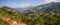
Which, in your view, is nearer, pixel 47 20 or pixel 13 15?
pixel 13 15

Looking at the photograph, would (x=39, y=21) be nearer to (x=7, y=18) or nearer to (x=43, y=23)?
(x=43, y=23)

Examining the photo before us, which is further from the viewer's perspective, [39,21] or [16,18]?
[39,21]

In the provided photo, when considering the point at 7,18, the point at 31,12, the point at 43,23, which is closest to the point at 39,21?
the point at 43,23

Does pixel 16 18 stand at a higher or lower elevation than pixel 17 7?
lower

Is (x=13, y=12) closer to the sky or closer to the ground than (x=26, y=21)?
closer to the sky

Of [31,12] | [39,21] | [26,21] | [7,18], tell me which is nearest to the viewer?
[7,18]

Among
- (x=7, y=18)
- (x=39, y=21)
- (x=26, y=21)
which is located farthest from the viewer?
(x=39, y=21)

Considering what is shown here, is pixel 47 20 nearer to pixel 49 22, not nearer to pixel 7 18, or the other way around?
pixel 49 22

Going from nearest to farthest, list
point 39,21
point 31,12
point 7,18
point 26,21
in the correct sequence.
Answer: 1. point 7,18
2. point 26,21
3. point 39,21
4. point 31,12

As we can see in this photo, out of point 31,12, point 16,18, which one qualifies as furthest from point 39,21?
point 16,18
